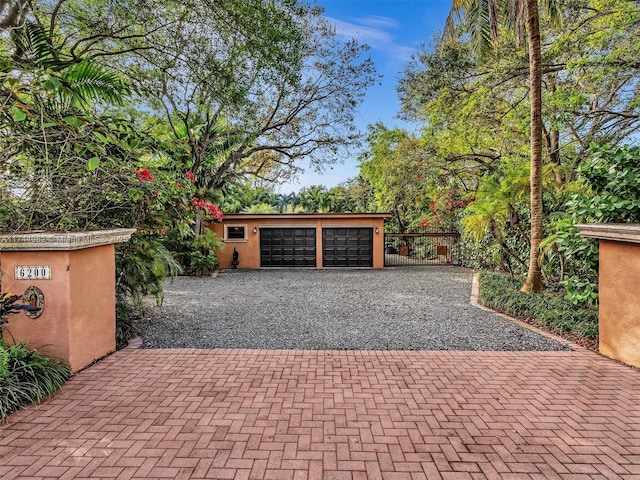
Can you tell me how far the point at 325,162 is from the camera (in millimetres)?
15031

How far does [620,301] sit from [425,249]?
42.8ft

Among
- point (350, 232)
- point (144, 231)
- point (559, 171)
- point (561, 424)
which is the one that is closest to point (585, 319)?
point (561, 424)

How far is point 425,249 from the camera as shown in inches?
674

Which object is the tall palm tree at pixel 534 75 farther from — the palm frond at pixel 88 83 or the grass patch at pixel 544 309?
the palm frond at pixel 88 83

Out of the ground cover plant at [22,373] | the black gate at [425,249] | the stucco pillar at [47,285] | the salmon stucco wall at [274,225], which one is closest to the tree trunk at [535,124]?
the stucco pillar at [47,285]

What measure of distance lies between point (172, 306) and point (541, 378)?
6798 millimetres

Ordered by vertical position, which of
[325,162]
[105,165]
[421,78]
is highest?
[421,78]

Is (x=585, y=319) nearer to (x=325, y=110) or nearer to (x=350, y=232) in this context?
(x=350, y=232)

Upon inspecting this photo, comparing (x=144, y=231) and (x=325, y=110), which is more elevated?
(x=325, y=110)

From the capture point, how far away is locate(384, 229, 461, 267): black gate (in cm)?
1577

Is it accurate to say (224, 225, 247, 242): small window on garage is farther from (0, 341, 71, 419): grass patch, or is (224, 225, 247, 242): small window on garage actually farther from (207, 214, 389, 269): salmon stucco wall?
(0, 341, 71, 419): grass patch

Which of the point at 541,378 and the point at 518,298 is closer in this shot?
the point at 541,378

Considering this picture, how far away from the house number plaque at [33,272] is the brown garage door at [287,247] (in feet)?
36.5

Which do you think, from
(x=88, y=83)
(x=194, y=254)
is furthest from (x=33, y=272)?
(x=194, y=254)
